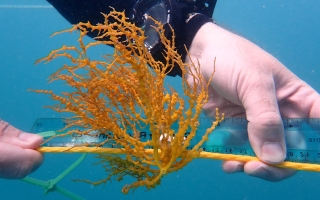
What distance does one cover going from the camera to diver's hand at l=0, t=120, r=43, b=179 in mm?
1466

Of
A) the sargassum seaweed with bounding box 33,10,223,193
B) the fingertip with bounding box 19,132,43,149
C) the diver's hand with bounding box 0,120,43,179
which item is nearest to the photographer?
the sargassum seaweed with bounding box 33,10,223,193

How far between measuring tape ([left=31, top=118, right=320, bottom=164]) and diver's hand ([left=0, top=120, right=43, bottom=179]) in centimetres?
12

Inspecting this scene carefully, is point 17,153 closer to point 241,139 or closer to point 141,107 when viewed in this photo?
point 141,107

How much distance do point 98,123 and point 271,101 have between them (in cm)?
93

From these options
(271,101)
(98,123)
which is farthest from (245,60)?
(98,123)

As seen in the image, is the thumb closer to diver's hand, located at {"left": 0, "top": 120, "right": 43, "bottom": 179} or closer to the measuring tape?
the measuring tape

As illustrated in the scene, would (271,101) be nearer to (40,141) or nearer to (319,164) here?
(319,164)

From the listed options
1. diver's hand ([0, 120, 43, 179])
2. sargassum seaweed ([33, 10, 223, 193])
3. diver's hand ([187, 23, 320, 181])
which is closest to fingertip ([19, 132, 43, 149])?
diver's hand ([0, 120, 43, 179])

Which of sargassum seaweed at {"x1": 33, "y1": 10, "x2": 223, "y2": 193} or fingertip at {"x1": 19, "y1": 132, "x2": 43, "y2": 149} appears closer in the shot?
sargassum seaweed at {"x1": 33, "y1": 10, "x2": 223, "y2": 193}

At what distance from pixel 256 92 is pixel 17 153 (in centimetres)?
130

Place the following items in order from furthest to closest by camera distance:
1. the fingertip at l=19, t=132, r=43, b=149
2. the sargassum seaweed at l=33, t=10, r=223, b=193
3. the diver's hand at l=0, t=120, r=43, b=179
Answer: the fingertip at l=19, t=132, r=43, b=149 < the diver's hand at l=0, t=120, r=43, b=179 < the sargassum seaweed at l=33, t=10, r=223, b=193

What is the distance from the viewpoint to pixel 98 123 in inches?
55.4

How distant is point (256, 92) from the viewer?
A: 1595 millimetres

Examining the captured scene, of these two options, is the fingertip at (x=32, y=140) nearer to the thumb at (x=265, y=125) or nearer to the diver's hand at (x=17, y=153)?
the diver's hand at (x=17, y=153)
